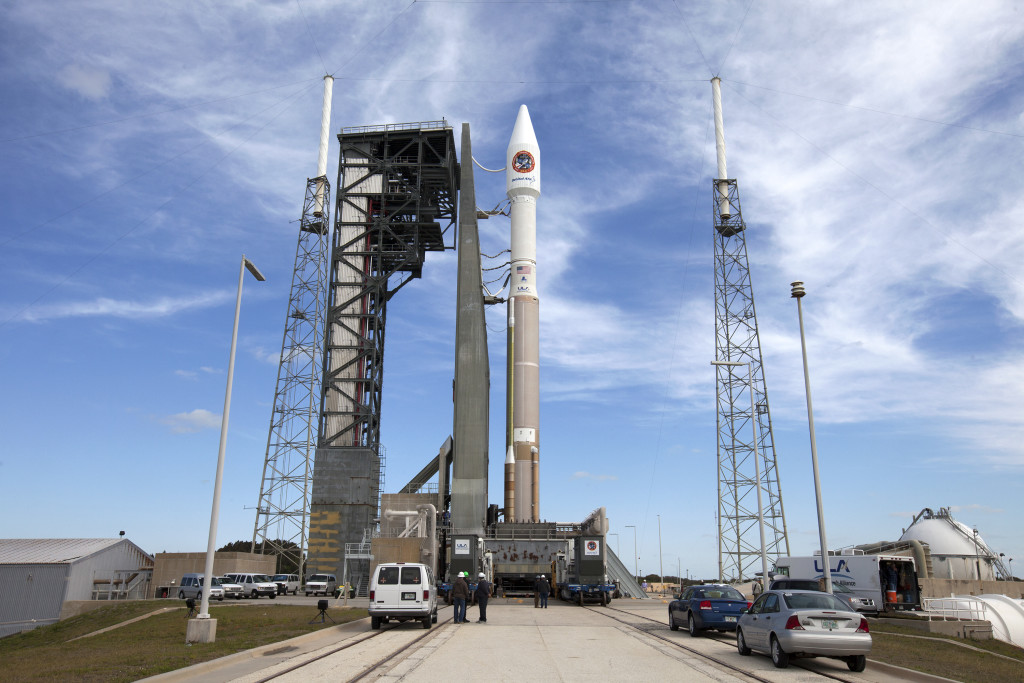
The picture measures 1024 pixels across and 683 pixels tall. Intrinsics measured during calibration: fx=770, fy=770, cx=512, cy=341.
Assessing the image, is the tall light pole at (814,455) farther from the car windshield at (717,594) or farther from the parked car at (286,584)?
the parked car at (286,584)

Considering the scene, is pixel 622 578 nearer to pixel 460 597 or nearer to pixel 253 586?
pixel 253 586

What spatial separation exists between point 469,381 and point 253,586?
17.9m

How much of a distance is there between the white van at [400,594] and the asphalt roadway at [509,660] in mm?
521

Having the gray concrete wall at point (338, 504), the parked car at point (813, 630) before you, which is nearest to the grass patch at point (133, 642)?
the parked car at point (813, 630)

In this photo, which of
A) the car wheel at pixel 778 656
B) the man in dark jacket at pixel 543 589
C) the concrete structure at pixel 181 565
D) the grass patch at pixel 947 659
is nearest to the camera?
the grass patch at pixel 947 659

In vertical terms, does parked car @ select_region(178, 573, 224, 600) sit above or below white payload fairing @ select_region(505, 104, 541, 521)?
below

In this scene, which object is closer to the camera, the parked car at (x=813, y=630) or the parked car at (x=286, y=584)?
the parked car at (x=813, y=630)

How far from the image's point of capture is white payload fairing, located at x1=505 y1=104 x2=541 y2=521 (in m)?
51.1

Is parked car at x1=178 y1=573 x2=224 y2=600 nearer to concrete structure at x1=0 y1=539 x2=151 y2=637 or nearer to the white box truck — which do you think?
concrete structure at x1=0 y1=539 x2=151 y2=637

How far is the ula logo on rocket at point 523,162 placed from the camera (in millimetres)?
56156

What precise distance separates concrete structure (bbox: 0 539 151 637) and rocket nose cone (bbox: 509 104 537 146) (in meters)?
38.8

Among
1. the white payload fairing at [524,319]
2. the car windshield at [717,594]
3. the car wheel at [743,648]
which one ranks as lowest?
the car wheel at [743,648]

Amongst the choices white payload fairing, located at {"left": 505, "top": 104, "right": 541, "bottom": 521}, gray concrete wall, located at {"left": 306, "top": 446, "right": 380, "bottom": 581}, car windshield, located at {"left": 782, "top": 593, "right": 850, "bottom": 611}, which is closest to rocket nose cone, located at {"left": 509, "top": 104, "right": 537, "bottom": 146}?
white payload fairing, located at {"left": 505, "top": 104, "right": 541, "bottom": 521}

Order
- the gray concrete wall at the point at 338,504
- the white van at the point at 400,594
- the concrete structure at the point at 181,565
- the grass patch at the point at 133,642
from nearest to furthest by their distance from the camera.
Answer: the grass patch at the point at 133,642
the white van at the point at 400,594
the concrete structure at the point at 181,565
the gray concrete wall at the point at 338,504
